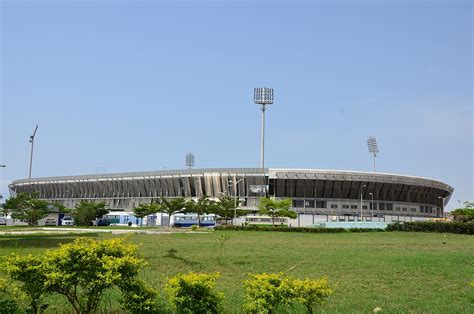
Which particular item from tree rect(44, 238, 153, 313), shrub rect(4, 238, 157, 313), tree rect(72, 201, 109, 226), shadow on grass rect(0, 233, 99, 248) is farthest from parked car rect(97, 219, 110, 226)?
tree rect(44, 238, 153, 313)

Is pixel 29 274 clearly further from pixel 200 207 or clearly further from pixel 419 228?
pixel 200 207

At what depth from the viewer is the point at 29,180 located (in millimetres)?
128625

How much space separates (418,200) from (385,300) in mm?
112661

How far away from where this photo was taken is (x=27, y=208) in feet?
257

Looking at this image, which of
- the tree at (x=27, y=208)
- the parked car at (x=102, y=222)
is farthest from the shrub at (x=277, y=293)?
the parked car at (x=102, y=222)

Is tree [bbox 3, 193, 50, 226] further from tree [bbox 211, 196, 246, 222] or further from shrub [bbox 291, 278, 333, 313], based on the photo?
shrub [bbox 291, 278, 333, 313]

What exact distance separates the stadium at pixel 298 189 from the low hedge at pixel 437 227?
139 ft

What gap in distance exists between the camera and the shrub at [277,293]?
786 cm

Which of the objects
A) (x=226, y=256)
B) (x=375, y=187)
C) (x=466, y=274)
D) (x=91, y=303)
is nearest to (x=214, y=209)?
(x=375, y=187)

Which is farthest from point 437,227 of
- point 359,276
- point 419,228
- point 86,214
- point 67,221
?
point 67,221

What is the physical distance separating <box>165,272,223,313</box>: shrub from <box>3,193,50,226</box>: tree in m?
74.4

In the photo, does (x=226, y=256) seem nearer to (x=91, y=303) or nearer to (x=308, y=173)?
(x=91, y=303)

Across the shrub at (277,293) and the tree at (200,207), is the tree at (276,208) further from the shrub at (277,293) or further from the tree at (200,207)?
the shrub at (277,293)

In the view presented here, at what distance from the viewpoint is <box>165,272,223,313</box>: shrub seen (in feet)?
26.1
